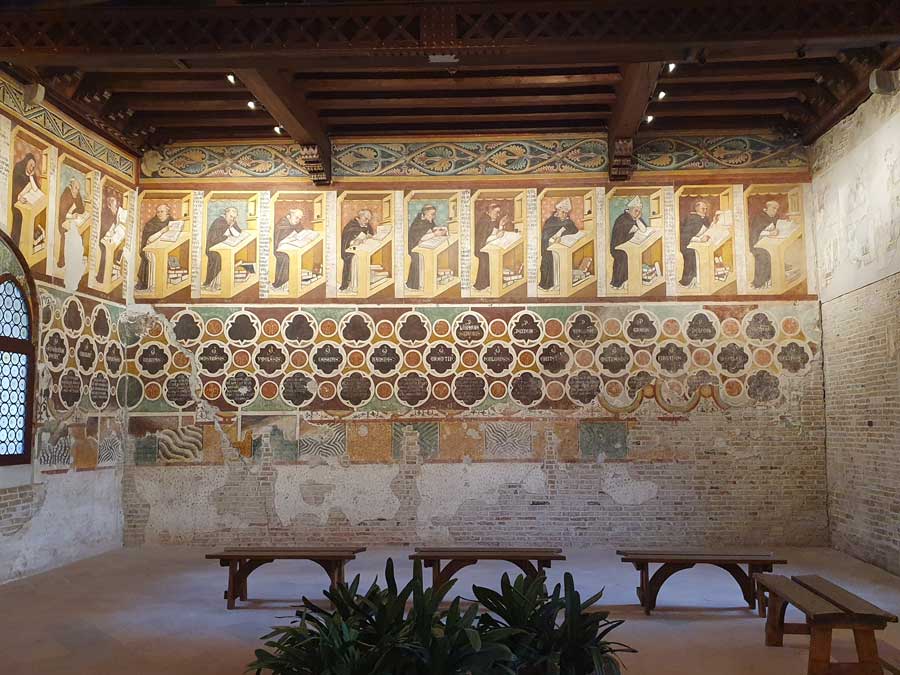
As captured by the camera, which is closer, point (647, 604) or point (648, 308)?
point (647, 604)

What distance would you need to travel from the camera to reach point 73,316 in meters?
10.6

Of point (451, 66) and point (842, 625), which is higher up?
point (451, 66)

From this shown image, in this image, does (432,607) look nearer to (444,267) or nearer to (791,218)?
(444,267)

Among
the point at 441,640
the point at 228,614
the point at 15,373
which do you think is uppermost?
the point at 15,373

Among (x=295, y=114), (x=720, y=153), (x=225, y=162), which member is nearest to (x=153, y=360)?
(x=225, y=162)

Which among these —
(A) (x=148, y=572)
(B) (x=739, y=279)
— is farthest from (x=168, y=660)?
(B) (x=739, y=279)

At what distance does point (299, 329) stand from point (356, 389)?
1.24m

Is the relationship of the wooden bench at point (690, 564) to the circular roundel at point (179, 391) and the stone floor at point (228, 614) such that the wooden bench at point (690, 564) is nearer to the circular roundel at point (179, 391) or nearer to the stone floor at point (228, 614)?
the stone floor at point (228, 614)

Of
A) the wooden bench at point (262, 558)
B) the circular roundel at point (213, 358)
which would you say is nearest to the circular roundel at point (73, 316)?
the circular roundel at point (213, 358)

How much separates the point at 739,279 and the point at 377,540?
6499 millimetres

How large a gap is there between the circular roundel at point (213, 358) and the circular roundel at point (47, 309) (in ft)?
7.37

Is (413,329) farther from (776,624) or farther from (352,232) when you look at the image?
(776,624)

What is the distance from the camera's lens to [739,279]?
1186 cm

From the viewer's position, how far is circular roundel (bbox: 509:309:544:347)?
38.8ft
